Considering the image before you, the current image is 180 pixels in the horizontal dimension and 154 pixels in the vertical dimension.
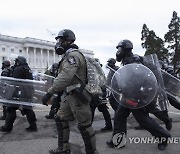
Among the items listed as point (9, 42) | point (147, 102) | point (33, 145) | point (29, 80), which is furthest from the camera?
point (9, 42)

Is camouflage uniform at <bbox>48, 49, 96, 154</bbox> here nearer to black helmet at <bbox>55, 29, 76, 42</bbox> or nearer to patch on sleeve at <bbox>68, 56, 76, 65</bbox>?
patch on sleeve at <bbox>68, 56, 76, 65</bbox>

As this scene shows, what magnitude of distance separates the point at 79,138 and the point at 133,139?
98 cm

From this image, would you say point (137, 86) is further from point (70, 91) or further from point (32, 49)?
point (32, 49)

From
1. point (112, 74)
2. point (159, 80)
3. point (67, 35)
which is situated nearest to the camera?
point (67, 35)

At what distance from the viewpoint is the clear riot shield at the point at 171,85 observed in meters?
6.41

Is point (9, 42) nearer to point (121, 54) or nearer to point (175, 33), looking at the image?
point (175, 33)

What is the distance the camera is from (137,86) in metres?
4.63

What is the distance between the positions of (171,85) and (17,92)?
10.7ft

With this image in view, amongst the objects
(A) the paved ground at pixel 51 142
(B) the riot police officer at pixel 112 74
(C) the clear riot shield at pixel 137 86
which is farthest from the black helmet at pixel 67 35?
(A) the paved ground at pixel 51 142

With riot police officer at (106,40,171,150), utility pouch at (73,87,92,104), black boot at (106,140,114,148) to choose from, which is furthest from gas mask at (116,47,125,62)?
black boot at (106,140,114,148)

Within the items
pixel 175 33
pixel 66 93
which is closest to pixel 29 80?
pixel 66 93

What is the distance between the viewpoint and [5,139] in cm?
558

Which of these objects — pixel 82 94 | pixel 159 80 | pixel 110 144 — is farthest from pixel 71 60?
pixel 159 80

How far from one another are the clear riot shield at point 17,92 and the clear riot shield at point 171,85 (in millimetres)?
2782
